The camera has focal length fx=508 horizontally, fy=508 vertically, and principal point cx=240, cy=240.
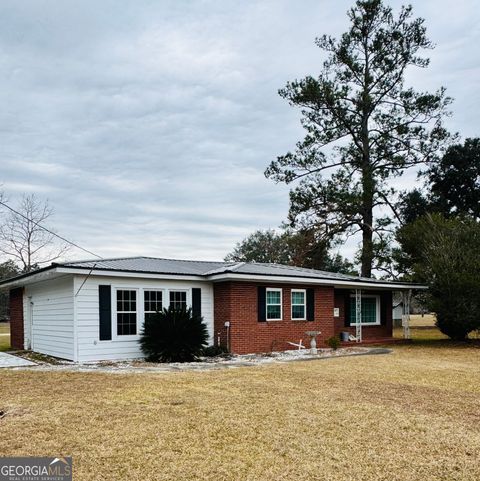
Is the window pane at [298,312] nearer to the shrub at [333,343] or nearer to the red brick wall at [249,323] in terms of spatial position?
the red brick wall at [249,323]

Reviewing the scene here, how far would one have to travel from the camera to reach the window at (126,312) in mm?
14148

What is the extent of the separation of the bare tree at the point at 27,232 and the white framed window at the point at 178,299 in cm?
2372

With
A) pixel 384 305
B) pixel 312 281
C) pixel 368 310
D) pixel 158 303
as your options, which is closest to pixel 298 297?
pixel 312 281

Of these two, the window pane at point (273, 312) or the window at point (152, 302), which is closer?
the window at point (152, 302)

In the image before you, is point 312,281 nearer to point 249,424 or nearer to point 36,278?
point 36,278

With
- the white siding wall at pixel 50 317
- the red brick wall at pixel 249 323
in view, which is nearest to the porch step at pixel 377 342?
the red brick wall at pixel 249 323

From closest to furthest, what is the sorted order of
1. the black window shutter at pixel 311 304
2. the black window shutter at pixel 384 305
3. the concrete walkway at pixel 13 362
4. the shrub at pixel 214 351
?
1. the concrete walkway at pixel 13 362
2. the shrub at pixel 214 351
3. the black window shutter at pixel 311 304
4. the black window shutter at pixel 384 305

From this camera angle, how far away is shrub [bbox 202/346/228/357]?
49.9 feet

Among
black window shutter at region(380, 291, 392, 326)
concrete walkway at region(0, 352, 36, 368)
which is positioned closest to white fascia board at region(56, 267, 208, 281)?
concrete walkway at region(0, 352, 36, 368)

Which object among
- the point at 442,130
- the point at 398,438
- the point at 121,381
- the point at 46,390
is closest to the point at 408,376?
the point at 398,438

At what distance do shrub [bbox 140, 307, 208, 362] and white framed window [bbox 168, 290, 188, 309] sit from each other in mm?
1348

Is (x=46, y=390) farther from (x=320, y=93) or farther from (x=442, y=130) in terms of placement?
(x=442, y=130)

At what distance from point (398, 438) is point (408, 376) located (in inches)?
202

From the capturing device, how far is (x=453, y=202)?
3136 centimetres
